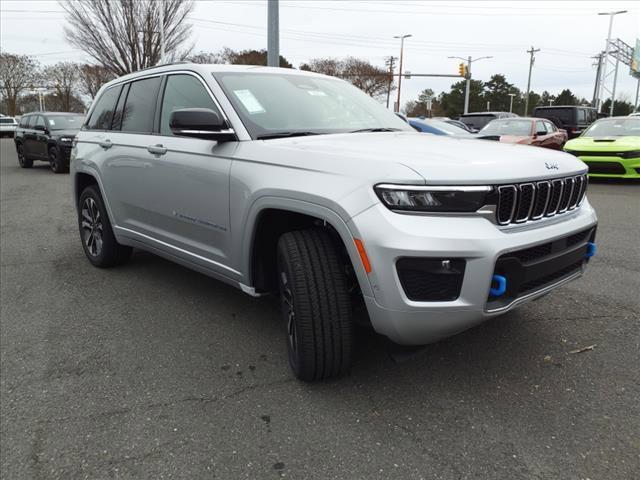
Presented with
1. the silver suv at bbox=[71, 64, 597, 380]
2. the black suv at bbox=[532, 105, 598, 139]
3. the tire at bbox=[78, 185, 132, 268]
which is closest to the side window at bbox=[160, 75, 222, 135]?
the silver suv at bbox=[71, 64, 597, 380]

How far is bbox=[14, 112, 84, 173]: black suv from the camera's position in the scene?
14.0m

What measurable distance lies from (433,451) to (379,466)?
0.84ft

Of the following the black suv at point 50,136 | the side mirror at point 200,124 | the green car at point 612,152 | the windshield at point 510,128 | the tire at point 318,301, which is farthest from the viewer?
the black suv at point 50,136

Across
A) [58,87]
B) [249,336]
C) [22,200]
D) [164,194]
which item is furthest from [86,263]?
[58,87]

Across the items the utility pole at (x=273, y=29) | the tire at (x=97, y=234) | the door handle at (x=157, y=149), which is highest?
the utility pole at (x=273, y=29)

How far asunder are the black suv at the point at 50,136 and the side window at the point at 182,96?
1134 cm

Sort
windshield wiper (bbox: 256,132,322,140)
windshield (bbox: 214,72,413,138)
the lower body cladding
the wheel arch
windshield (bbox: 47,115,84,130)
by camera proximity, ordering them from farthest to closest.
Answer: windshield (bbox: 47,115,84,130), windshield (bbox: 214,72,413,138), windshield wiper (bbox: 256,132,322,140), the wheel arch, the lower body cladding

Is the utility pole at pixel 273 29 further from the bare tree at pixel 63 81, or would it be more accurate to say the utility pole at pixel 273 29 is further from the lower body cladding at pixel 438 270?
the bare tree at pixel 63 81

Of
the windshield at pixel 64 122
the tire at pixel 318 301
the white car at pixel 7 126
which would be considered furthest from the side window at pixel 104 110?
the white car at pixel 7 126

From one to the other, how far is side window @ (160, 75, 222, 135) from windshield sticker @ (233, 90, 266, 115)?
6.7 inches

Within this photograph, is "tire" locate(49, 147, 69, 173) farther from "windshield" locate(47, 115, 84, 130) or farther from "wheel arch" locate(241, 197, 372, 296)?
"wheel arch" locate(241, 197, 372, 296)

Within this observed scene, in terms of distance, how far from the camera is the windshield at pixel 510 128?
1316cm

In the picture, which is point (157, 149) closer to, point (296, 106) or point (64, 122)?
point (296, 106)

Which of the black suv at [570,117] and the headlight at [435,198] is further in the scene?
the black suv at [570,117]
